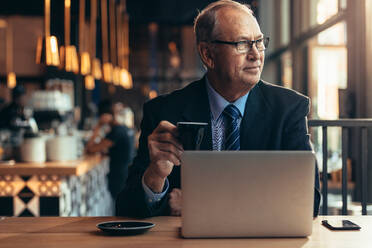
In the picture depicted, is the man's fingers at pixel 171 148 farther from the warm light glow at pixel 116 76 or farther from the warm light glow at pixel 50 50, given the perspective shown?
the warm light glow at pixel 116 76

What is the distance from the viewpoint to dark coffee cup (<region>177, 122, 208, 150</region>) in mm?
1290

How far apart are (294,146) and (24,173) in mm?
2386

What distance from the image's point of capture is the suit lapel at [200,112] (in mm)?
1858

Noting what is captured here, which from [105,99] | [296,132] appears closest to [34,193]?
[296,132]

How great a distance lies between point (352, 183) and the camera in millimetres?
3607

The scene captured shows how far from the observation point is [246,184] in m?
1.20

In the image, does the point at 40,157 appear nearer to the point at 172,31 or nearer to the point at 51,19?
the point at 51,19

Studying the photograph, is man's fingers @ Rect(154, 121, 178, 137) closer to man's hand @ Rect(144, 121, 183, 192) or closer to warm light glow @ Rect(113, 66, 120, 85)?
man's hand @ Rect(144, 121, 183, 192)

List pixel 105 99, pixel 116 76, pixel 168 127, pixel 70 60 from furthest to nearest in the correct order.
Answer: pixel 116 76 → pixel 105 99 → pixel 70 60 → pixel 168 127

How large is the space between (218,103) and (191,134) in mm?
638

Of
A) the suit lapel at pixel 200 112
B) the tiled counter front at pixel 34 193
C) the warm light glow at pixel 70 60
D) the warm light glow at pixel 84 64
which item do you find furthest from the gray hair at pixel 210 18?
the warm light glow at pixel 84 64

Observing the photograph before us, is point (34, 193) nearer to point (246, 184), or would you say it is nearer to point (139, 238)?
point (139, 238)

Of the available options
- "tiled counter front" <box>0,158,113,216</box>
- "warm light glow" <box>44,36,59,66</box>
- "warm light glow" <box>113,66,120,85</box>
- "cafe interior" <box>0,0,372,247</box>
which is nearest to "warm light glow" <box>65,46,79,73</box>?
"cafe interior" <box>0,0,372,247</box>

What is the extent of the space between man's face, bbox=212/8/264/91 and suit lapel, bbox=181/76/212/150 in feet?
0.35
